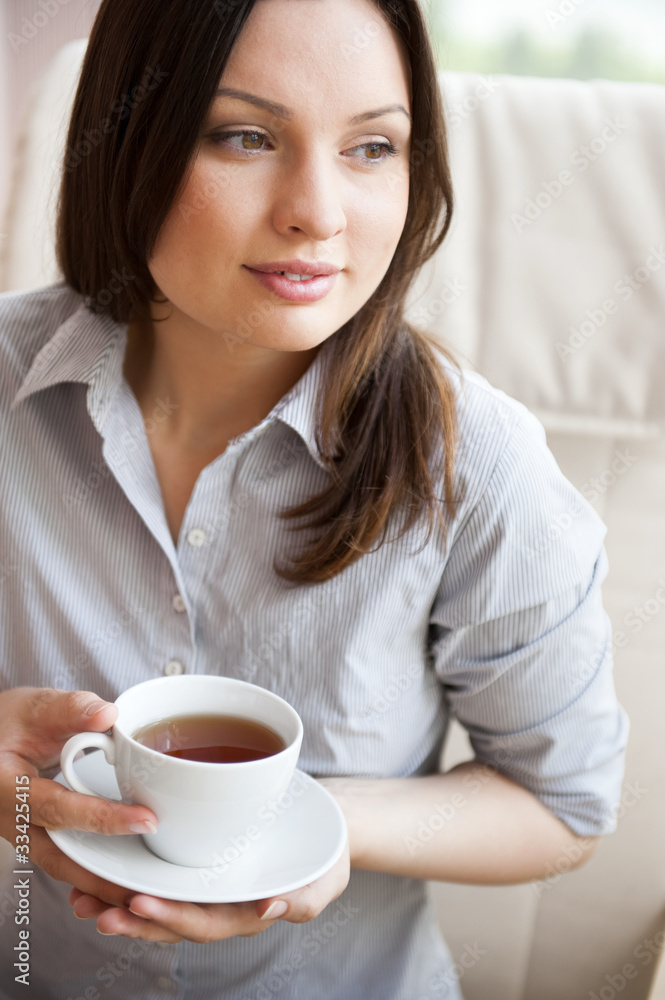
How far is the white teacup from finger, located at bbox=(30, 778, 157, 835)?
0.01 meters

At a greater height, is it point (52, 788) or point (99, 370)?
point (99, 370)

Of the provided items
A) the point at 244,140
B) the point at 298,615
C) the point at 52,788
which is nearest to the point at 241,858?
the point at 52,788

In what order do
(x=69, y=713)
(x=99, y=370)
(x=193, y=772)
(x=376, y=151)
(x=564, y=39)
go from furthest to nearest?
(x=564, y=39) → (x=99, y=370) → (x=376, y=151) → (x=69, y=713) → (x=193, y=772)

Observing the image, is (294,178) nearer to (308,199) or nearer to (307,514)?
(308,199)

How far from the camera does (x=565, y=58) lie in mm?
1864

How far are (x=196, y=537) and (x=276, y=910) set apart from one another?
0.36 metres

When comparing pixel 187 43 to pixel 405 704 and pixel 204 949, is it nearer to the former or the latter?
pixel 405 704

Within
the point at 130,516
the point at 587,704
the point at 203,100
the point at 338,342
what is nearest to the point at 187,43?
the point at 203,100

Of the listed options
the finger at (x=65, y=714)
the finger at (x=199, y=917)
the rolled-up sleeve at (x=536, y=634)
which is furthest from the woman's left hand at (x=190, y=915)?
the rolled-up sleeve at (x=536, y=634)

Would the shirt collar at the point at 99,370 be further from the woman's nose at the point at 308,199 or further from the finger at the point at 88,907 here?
the finger at the point at 88,907

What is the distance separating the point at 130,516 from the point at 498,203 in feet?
1.94

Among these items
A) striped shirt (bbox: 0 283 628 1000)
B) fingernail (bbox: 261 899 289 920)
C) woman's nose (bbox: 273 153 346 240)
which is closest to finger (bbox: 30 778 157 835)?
fingernail (bbox: 261 899 289 920)

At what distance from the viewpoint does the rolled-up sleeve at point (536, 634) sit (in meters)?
0.85

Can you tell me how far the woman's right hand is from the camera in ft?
2.10
